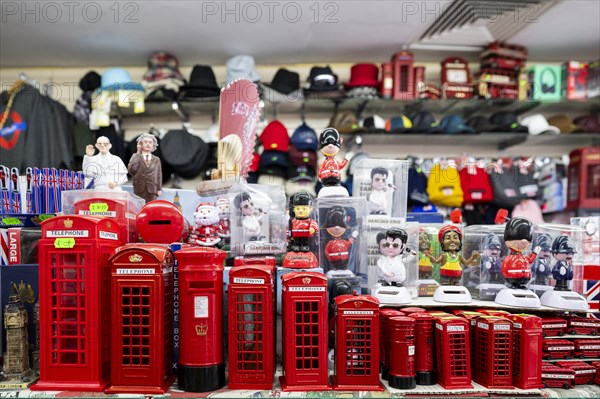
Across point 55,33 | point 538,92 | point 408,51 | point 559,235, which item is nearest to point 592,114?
point 538,92

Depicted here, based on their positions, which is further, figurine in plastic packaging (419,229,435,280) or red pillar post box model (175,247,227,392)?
figurine in plastic packaging (419,229,435,280)

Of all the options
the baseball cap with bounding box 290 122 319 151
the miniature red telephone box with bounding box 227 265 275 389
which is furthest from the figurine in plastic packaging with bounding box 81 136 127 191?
the baseball cap with bounding box 290 122 319 151

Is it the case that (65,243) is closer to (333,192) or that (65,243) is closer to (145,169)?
(145,169)

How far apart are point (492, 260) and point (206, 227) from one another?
5.49 ft

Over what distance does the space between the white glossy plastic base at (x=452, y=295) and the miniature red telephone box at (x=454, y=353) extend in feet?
1.05

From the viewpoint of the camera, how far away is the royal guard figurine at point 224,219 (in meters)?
2.57

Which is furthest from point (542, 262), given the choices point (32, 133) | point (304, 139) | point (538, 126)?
Result: point (32, 133)

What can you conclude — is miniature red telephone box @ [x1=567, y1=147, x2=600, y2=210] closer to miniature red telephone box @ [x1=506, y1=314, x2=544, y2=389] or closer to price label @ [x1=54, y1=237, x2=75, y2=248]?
miniature red telephone box @ [x1=506, y1=314, x2=544, y2=389]

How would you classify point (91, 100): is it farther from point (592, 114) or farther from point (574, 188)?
point (592, 114)

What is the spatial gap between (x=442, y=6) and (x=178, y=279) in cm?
343

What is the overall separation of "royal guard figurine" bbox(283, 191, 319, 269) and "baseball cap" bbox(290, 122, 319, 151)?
2.51 m

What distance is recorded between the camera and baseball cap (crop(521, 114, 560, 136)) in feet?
16.4

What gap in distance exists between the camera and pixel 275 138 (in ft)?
16.1

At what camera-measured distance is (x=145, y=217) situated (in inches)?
86.4
